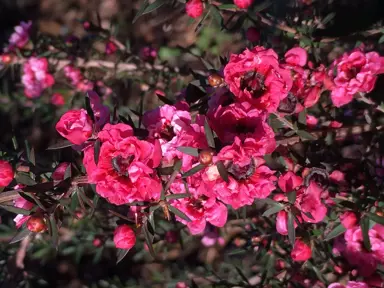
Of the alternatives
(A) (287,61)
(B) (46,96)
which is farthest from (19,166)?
(B) (46,96)

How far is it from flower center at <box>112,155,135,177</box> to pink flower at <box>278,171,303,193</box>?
406 millimetres

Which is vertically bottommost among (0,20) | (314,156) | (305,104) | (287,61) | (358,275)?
(358,275)

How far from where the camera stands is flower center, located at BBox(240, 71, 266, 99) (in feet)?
3.30

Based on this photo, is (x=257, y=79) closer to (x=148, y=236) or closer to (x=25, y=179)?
(x=148, y=236)

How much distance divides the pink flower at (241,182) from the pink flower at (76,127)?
0.29 meters

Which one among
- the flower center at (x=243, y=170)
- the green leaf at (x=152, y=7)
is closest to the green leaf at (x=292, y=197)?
the flower center at (x=243, y=170)

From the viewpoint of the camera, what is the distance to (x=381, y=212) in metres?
1.20

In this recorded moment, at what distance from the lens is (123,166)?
935 millimetres

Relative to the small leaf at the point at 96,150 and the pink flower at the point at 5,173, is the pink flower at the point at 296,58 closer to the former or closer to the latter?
the small leaf at the point at 96,150

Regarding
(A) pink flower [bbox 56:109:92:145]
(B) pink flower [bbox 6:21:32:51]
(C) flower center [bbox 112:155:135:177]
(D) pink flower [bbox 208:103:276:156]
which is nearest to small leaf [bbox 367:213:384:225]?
(D) pink flower [bbox 208:103:276:156]

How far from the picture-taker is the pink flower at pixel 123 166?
0.89 meters

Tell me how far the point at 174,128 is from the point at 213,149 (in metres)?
0.16

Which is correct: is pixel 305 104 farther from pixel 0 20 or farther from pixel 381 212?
pixel 0 20

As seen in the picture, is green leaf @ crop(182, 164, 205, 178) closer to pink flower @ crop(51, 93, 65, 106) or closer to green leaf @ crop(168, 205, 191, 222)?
green leaf @ crop(168, 205, 191, 222)
